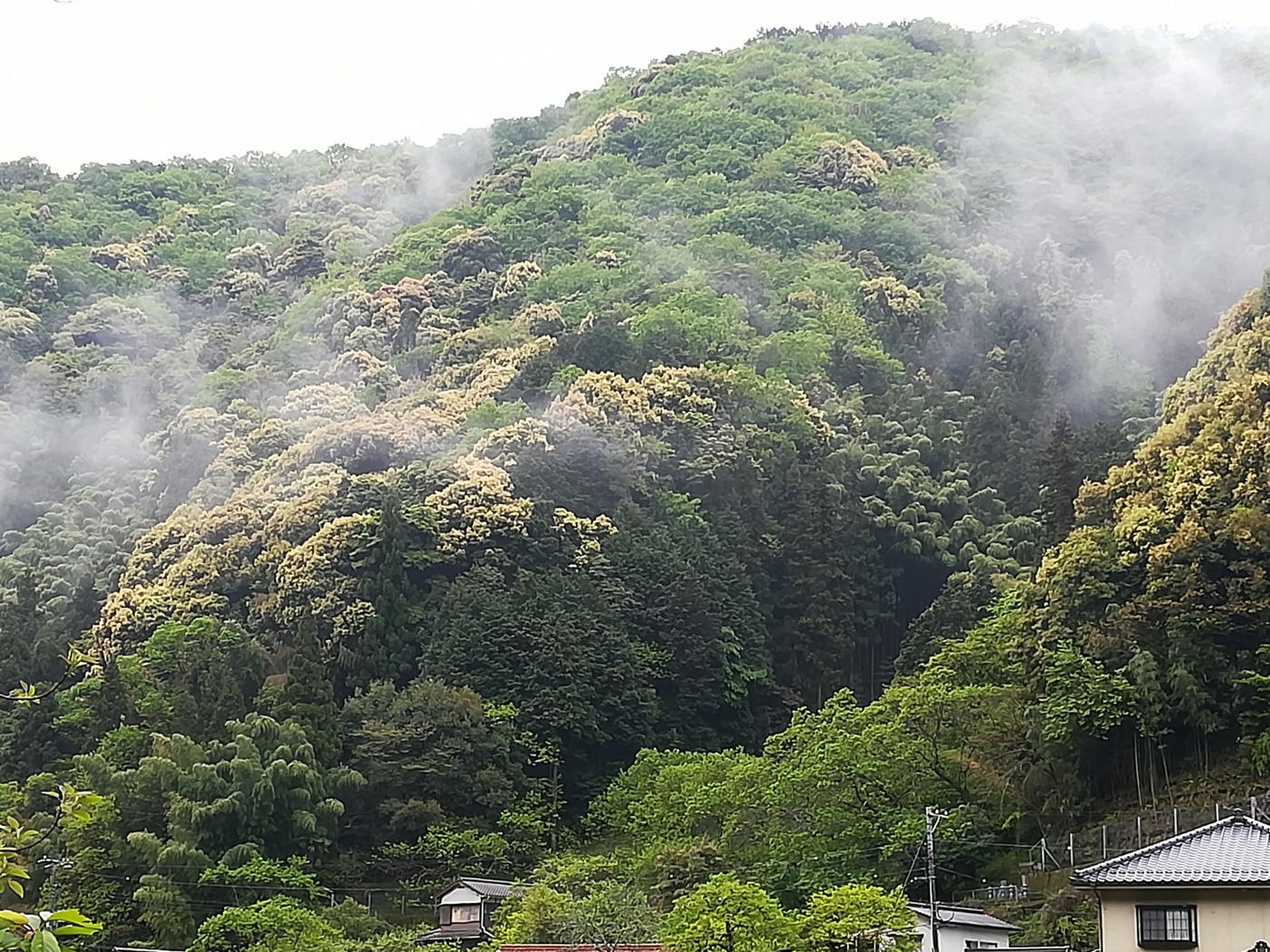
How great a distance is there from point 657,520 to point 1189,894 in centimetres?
3217

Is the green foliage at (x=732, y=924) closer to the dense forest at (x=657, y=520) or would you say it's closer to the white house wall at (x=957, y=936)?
the dense forest at (x=657, y=520)

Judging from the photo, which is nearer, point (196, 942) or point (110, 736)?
point (196, 942)

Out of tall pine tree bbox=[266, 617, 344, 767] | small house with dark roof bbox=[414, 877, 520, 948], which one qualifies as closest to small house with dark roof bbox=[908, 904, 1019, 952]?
small house with dark roof bbox=[414, 877, 520, 948]

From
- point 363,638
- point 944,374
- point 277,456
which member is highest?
point 944,374

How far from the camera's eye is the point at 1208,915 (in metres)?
17.4

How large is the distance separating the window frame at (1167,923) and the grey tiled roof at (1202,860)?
0.32 meters

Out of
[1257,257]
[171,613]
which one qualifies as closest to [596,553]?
[171,613]

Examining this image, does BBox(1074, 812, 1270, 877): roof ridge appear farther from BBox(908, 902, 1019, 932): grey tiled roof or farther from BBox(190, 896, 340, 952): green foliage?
BBox(190, 896, 340, 952): green foliage

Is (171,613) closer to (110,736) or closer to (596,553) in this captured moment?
(110,736)

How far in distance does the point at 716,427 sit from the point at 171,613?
17263 millimetres

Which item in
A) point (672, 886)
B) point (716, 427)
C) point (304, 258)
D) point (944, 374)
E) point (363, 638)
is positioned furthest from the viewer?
point (304, 258)

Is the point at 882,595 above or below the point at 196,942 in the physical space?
above

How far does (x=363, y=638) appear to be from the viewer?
146 feet

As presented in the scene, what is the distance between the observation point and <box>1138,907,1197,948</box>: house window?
57.1 ft
